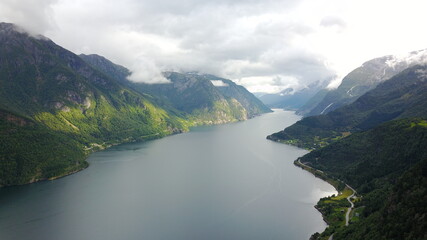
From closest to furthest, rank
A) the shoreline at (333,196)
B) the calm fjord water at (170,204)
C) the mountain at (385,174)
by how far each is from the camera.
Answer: the mountain at (385,174), the shoreline at (333,196), the calm fjord water at (170,204)

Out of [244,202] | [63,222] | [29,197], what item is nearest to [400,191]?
[244,202]

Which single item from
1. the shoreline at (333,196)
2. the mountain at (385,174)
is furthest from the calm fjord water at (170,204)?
the mountain at (385,174)

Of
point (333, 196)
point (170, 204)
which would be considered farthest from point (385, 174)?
point (170, 204)

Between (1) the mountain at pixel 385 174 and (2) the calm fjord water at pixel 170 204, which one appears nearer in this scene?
(1) the mountain at pixel 385 174

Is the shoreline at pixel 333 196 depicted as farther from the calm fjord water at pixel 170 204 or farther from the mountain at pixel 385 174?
the calm fjord water at pixel 170 204

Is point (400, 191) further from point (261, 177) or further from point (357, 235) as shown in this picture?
point (261, 177)

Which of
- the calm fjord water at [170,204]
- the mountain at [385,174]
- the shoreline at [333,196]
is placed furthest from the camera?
the calm fjord water at [170,204]
